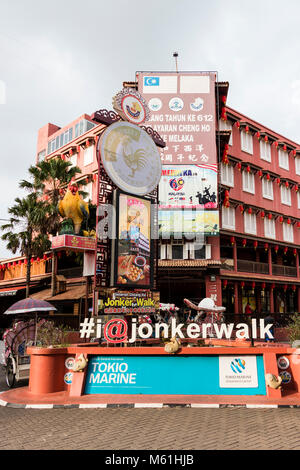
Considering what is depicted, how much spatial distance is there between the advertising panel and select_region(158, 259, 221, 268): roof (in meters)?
1.98

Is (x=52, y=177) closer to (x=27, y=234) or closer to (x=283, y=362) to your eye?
(x=27, y=234)

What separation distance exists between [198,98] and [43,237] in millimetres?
16512

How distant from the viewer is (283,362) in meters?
9.56

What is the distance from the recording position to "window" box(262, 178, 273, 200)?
3550 cm

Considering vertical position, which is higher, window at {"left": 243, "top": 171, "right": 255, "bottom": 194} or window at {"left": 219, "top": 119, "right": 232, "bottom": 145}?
window at {"left": 219, "top": 119, "right": 232, "bottom": 145}

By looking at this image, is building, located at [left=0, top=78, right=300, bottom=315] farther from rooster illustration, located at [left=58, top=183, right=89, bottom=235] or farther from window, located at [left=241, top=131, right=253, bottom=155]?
rooster illustration, located at [left=58, top=183, right=89, bottom=235]

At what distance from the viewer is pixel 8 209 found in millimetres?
30047

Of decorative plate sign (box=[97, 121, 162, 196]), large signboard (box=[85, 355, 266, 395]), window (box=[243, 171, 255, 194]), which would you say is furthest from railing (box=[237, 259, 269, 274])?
large signboard (box=[85, 355, 266, 395])

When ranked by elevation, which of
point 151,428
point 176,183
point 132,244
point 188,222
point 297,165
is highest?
point 297,165

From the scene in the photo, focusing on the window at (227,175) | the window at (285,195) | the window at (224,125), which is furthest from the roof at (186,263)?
the window at (285,195)

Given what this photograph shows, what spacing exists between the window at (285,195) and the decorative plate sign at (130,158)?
25.5m

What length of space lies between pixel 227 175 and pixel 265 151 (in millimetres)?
7246

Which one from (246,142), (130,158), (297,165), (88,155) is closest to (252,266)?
(246,142)

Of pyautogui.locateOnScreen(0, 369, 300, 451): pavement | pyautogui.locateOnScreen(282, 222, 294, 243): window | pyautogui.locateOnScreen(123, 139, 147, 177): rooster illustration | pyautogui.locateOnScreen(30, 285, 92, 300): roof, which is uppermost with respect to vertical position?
pyautogui.locateOnScreen(282, 222, 294, 243): window
